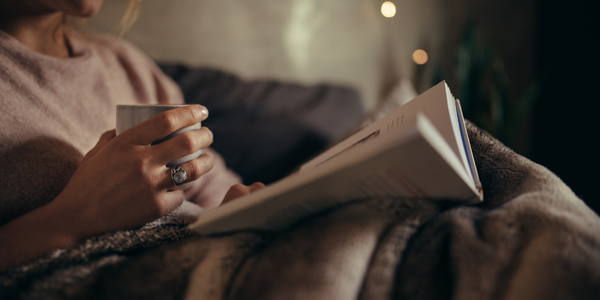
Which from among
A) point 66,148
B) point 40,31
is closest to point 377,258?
point 66,148

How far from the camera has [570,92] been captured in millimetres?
1521

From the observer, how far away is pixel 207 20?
4.09 feet

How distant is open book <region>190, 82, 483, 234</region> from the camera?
22 cm

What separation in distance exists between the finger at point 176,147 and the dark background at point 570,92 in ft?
5.10

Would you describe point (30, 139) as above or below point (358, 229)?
above

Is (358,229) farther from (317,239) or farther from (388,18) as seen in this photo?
(388,18)

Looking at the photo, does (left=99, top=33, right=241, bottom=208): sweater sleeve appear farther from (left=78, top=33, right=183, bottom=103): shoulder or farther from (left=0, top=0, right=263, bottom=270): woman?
(left=0, top=0, right=263, bottom=270): woman

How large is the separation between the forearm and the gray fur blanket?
0.17 feet

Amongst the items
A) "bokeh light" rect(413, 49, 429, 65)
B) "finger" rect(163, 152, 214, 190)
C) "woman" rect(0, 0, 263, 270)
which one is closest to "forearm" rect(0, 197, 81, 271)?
"woman" rect(0, 0, 263, 270)

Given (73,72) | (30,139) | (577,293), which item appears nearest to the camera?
(577,293)

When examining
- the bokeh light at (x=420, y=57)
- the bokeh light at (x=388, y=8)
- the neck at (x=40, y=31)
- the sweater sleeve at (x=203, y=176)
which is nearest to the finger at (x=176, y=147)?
the sweater sleeve at (x=203, y=176)

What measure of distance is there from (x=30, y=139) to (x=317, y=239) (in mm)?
429

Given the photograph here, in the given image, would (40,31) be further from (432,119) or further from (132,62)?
(432,119)

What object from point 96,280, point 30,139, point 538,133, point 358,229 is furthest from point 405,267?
point 538,133
